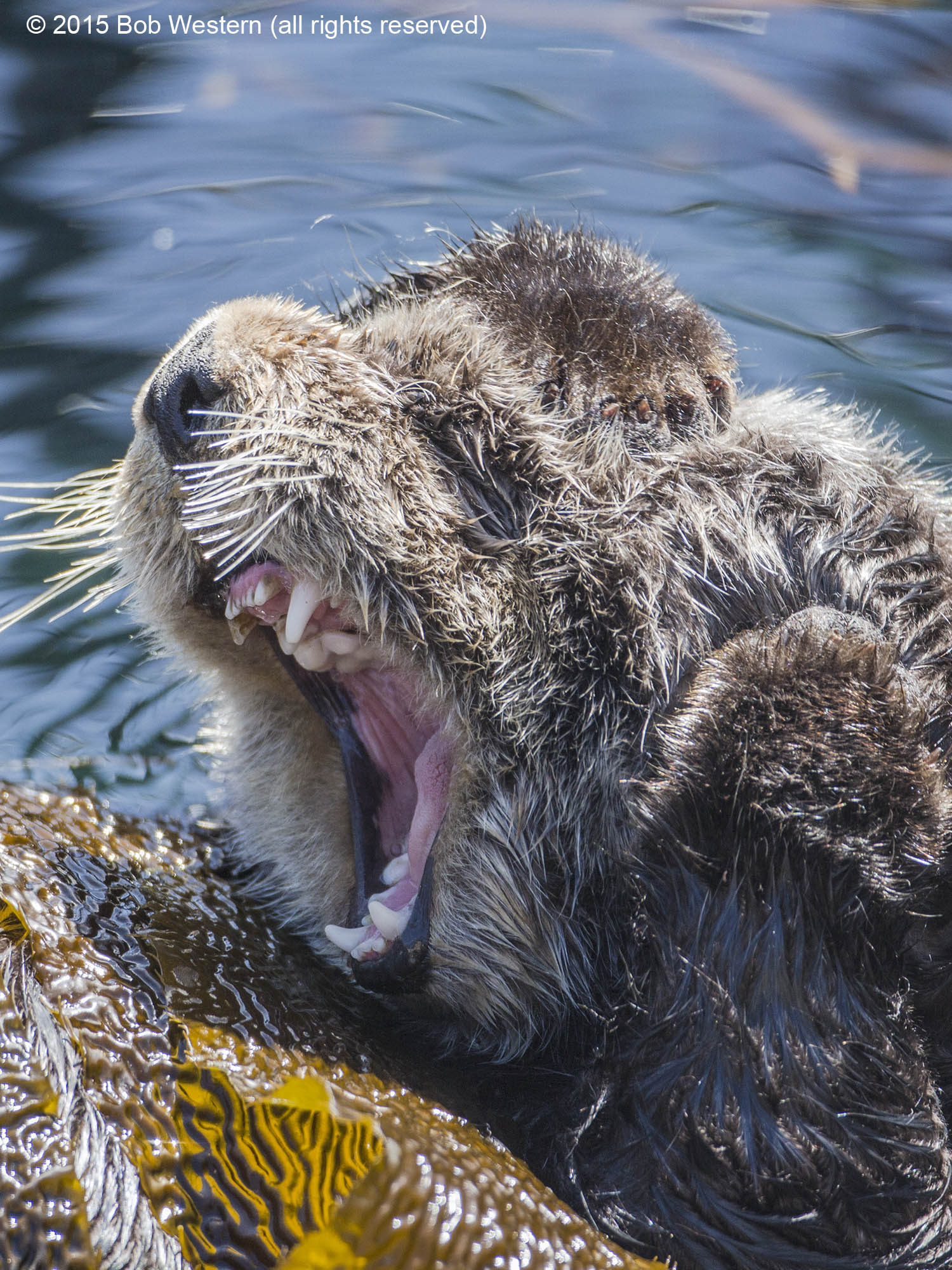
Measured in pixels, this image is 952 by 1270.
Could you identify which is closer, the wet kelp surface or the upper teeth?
the wet kelp surface

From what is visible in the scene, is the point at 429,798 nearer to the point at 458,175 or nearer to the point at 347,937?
the point at 347,937

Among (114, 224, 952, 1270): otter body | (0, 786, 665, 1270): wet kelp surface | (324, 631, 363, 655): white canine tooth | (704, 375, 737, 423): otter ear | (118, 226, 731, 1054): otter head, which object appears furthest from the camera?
(704, 375, 737, 423): otter ear

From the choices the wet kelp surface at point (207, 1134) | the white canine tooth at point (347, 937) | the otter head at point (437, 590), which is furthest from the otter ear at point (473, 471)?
the wet kelp surface at point (207, 1134)

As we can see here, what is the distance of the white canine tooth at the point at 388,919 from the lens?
81.0 inches

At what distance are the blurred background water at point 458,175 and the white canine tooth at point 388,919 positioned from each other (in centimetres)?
189

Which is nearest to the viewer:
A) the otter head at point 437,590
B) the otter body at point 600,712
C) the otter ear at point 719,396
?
the otter body at point 600,712

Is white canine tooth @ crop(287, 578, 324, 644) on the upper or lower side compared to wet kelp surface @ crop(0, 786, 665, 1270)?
upper

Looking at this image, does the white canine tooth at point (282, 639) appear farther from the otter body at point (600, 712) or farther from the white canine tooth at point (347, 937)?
the white canine tooth at point (347, 937)

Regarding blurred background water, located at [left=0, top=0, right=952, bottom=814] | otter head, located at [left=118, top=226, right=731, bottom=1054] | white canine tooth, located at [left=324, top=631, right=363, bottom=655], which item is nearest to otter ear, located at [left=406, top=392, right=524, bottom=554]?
otter head, located at [left=118, top=226, right=731, bottom=1054]

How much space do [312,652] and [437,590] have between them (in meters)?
0.27

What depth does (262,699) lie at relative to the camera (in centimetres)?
239

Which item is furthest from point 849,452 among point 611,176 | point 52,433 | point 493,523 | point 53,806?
point 611,176

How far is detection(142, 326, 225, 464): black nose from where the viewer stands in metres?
2.11

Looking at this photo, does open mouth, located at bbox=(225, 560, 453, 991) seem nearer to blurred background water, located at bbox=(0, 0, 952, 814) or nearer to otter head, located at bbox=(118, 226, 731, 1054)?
otter head, located at bbox=(118, 226, 731, 1054)
